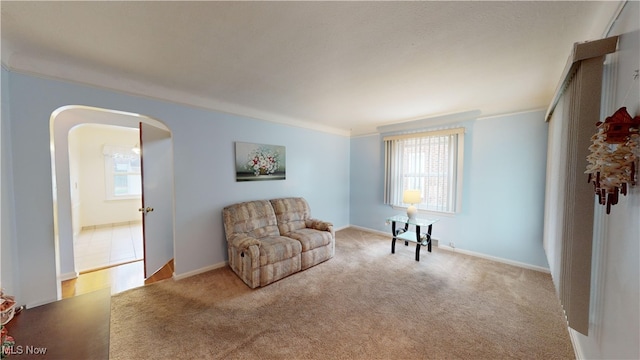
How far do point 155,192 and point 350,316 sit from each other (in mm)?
2924

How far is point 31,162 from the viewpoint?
2041 millimetres

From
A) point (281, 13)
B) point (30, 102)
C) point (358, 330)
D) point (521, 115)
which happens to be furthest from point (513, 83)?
point (30, 102)

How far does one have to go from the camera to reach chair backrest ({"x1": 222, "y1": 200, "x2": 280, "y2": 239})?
3.12 meters

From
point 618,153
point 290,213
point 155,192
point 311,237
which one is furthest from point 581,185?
point 155,192

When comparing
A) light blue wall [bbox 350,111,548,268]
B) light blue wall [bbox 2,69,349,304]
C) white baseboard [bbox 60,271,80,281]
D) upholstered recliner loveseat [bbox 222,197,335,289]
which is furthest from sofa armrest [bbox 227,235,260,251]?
light blue wall [bbox 350,111,548,268]

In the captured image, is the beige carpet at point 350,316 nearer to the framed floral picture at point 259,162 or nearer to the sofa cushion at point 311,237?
the sofa cushion at point 311,237

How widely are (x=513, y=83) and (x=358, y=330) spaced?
3.04 meters

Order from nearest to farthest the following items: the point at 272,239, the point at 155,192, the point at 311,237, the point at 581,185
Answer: the point at 581,185 → the point at 155,192 → the point at 272,239 → the point at 311,237

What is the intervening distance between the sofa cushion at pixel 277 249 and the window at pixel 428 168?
8.12 ft

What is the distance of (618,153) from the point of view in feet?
3.11

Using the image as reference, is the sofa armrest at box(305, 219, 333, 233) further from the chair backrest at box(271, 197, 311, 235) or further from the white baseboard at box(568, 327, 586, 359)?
the white baseboard at box(568, 327, 586, 359)

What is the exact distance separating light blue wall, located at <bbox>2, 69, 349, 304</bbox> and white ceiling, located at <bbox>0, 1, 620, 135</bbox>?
20 centimetres

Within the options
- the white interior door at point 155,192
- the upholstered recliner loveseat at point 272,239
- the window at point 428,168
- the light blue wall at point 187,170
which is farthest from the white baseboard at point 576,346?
the white interior door at point 155,192

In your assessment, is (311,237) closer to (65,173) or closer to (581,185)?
(581,185)
